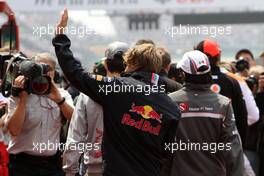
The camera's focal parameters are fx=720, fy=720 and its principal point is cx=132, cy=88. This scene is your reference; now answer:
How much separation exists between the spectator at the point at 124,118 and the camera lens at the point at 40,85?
45 cm

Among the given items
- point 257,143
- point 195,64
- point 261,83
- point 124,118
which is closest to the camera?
point 124,118

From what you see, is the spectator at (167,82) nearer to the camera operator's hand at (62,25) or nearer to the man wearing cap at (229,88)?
the man wearing cap at (229,88)

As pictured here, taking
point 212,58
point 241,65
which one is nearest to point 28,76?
point 212,58

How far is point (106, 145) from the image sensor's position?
4.52 meters

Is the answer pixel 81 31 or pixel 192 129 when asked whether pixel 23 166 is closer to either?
pixel 192 129

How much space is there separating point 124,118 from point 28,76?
0.80m

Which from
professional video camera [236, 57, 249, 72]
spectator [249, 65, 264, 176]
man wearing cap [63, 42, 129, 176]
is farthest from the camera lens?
professional video camera [236, 57, 249, 72]

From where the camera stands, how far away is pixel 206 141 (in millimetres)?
5293

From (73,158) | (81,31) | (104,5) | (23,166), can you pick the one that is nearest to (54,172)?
(23,166)

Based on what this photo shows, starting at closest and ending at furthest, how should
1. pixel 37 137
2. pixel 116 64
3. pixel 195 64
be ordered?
pixel 116 64
pixel 195 64
pixel 37 137

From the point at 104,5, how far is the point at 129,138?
25119 millimetres

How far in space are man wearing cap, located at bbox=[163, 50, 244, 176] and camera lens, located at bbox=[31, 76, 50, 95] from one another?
40.6 inches

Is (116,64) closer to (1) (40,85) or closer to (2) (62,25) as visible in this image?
(1) (40,85)

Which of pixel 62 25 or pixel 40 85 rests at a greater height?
pixel 62 25
